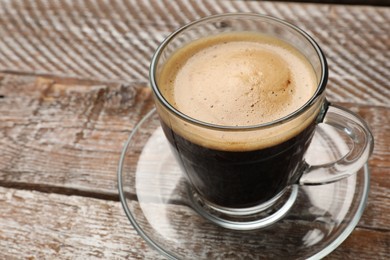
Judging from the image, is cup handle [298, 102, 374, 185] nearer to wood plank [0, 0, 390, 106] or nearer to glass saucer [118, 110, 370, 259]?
glass saucer [118, 110, 370, 259]

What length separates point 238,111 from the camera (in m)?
0.80

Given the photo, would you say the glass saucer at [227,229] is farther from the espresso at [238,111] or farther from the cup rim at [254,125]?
the cup rim at [254,125]

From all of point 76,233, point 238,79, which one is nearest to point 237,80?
point 238,79

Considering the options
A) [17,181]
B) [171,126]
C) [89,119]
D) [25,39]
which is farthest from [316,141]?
[25,39]

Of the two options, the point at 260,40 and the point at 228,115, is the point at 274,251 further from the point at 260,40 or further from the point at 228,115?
the point at 260,40

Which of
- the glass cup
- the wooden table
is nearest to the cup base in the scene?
the glass cup

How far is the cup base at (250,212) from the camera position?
3.05 ft

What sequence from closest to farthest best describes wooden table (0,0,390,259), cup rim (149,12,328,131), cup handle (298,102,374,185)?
cup rim (149,12,328,131), cup handle (298,102,374,185), wooden table (0,0,390,259)

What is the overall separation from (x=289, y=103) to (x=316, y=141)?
0.23 metres

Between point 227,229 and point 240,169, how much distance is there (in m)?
0.15

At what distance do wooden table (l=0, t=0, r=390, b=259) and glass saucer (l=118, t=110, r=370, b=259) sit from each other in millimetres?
34

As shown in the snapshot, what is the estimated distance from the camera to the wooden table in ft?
3.10

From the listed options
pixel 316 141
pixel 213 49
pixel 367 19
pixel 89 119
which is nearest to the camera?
pixel 213 49

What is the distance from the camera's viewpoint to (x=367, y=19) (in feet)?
4.25
